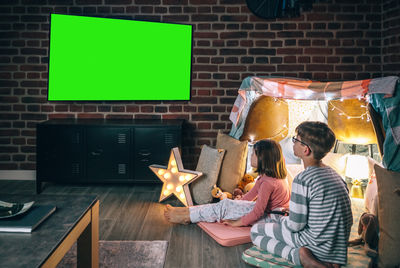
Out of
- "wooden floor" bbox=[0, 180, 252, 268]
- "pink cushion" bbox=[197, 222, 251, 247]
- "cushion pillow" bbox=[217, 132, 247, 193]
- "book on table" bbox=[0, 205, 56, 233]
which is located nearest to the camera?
"book on table" bbox=[0, 205, 56, 233]

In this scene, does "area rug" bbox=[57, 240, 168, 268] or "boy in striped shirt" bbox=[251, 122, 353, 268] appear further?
"area rug" bbox=[57, 240, 168, 268]

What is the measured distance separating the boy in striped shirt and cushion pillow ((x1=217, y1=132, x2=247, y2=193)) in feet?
4.23

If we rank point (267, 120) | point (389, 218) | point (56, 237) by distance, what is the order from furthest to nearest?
point (267, 120)
point (389, 218)
point (56, 237)

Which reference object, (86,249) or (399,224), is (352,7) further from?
(86,249)

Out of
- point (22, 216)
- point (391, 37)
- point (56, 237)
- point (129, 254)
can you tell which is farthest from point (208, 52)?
point (56, 237)

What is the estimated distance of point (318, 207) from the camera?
2027mm

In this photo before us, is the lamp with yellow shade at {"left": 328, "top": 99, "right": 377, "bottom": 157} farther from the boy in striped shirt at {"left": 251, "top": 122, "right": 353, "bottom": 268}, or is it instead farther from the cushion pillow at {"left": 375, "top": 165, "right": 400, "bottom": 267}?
the boy in striped shirt at {"left": 251, "top": 122, "right": 353, "bottom": 268}

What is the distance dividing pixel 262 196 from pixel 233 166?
854 millimetres

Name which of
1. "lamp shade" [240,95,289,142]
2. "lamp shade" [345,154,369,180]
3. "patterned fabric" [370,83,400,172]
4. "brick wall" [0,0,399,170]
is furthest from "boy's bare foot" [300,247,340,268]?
"brick wall" [0,0,399,170]

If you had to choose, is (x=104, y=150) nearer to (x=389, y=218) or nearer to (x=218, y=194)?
(x=218, y=194)

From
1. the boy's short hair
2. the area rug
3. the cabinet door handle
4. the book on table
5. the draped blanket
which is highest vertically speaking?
the draped blanket

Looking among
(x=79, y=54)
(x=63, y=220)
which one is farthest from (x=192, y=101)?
(x=63, y=220)

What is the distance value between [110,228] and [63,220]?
1.38 m

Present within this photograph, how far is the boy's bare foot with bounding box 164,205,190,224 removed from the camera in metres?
2.94
